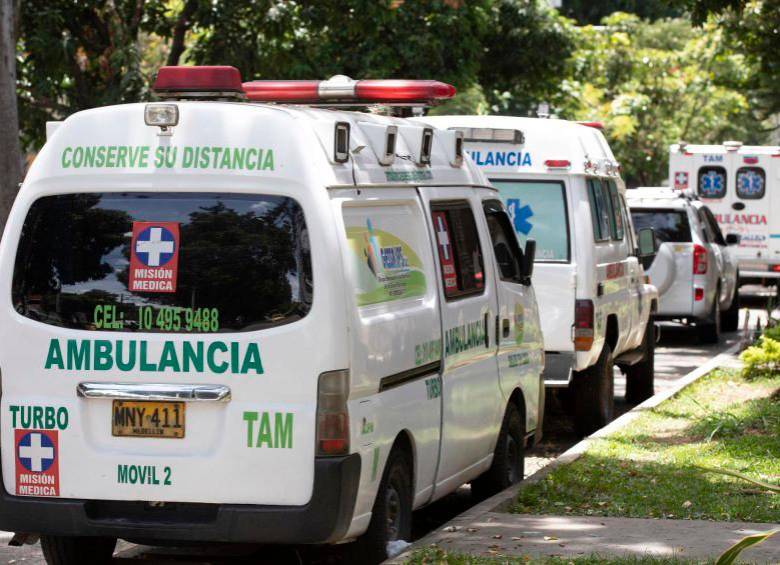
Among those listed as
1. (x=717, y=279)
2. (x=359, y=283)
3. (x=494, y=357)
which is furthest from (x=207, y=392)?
(x=717, y=279)

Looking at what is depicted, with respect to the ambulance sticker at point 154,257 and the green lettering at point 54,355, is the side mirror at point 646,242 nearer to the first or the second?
the ambulance sticker at point 154,257

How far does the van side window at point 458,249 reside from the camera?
7.73 m

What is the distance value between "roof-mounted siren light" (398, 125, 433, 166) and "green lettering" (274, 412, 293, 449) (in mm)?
1982

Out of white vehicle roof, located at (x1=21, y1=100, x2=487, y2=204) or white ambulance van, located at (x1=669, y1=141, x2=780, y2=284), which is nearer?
white vehicle roof, located at (x1=21, y1=100, x2=487, y2=204)

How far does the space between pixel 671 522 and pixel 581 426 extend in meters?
4.26

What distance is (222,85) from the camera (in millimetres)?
6988

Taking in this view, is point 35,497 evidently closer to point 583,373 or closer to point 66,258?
point 66,258

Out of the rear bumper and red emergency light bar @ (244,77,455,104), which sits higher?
red emergency light bar @ (244,77,455,104)

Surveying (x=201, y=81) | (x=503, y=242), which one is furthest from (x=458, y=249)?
(x=201, y=81)

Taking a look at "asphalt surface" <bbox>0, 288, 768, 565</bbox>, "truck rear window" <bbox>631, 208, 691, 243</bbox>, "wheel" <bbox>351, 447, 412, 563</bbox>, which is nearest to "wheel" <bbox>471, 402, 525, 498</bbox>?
"asphalt surface" <bbox>0, 288, 768, 565</bbox>

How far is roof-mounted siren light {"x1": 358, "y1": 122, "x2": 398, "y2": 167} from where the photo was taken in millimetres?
7078

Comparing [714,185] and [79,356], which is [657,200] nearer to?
[714,185]

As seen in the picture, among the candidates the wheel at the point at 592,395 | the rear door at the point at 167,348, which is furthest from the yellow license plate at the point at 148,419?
the wheel at the point at 592,395

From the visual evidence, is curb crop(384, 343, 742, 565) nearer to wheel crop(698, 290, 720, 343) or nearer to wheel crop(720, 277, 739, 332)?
wheel crop(698, 290, 720, 343)
